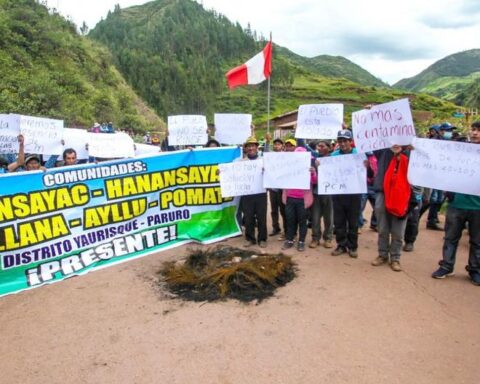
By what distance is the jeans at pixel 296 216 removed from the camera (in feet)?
20.9

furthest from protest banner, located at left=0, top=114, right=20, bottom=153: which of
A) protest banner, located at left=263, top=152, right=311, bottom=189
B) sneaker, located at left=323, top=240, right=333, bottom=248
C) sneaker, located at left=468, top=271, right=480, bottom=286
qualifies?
sneaker, located at left=468, top=271, right=480, bottom=286

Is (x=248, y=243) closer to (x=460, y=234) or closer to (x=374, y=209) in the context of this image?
(x=374, y=209)

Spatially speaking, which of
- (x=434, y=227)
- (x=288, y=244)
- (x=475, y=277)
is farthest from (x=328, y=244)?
(x=434, y=227)

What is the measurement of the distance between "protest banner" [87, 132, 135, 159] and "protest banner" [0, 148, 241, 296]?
1247 millimetres

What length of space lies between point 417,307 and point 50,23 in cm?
3466

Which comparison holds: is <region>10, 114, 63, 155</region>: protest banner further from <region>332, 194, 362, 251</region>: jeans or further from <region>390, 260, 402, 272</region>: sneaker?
<region>390, 260, 402, 272</region>: sneaker

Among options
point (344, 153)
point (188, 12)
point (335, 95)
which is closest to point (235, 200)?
point (344, 153)

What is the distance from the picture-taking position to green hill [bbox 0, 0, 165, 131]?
19.9 metres

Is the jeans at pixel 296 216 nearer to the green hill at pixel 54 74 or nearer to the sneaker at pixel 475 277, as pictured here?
the sneaker at pixel 475 277

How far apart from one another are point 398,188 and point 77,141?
225 inches

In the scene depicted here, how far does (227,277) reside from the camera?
4.85 m

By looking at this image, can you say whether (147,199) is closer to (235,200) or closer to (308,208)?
(235,200)

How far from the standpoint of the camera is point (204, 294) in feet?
15.5

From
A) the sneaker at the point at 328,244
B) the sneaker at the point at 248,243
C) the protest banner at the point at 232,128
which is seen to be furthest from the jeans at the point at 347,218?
the protest banner at the point at 232,128
